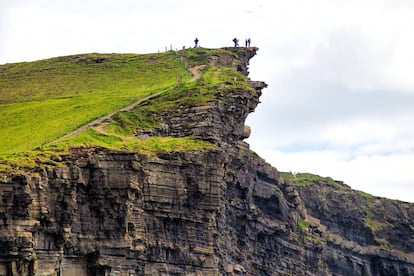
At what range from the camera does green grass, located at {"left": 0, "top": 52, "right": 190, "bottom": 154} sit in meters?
108

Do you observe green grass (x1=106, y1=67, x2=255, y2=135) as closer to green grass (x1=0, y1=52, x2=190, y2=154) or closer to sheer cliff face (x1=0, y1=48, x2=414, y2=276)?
sheer cliff face (x1=0, y1=48, x2=414, y2=276)

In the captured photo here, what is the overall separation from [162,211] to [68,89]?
160ft

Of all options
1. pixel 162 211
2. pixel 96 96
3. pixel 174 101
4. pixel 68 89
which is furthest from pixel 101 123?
pixel 68 89

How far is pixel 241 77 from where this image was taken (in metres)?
125

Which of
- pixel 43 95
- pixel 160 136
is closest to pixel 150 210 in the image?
pixel 160 136

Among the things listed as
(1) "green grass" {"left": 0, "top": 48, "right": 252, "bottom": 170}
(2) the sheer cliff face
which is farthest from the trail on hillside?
(2) the sheer cliff face

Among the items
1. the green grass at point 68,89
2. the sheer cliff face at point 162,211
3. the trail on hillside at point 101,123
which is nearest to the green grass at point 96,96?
the green grass at point 68,89

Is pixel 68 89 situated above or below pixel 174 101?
above

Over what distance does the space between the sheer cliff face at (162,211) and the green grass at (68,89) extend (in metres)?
11.6

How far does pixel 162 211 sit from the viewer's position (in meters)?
92.3

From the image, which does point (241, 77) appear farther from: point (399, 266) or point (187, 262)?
point (399, 266)

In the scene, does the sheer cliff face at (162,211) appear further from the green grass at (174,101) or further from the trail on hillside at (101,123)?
the trail on hillside at (101,123)

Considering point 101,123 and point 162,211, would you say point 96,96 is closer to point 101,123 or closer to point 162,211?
point 101,123

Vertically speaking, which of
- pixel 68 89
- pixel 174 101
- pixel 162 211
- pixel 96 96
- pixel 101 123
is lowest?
pixel 162 211
